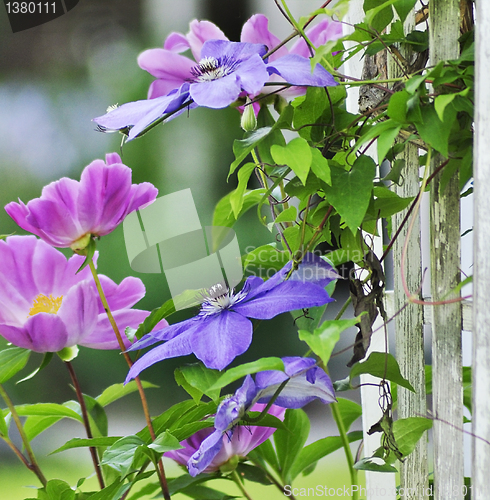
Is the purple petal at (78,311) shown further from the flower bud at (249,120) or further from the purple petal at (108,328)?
the flower bud at (249,120)

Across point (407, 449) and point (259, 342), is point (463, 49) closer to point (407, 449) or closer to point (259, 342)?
point (407, 449)

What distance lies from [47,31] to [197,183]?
439 mm

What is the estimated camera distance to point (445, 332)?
44cm

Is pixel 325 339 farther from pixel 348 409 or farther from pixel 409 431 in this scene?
pixel 348 409

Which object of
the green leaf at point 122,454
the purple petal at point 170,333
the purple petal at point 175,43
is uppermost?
the purple petal at point 175,43

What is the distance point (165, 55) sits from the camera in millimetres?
A: 575

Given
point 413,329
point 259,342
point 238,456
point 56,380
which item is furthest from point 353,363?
point 56,380

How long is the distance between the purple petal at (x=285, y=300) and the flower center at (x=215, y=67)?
21 centimetres

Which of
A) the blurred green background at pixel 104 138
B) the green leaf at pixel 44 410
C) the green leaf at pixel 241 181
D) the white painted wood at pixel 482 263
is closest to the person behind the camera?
the white painted wood at pixel 482 263

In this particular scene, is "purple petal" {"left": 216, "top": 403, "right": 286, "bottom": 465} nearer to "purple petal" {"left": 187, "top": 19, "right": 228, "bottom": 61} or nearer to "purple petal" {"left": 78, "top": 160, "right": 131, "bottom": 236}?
"purple petal" {"left": 78, "top": 160, "right": 131, "bottom": 236}

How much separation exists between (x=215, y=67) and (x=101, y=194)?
200 millimetres

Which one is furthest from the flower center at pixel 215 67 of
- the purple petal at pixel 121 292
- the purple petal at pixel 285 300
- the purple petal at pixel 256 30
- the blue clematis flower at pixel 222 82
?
the purple petal at pixel 121 292

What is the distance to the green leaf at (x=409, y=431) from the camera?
484 mm

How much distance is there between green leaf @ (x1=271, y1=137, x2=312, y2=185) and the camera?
36 cm
